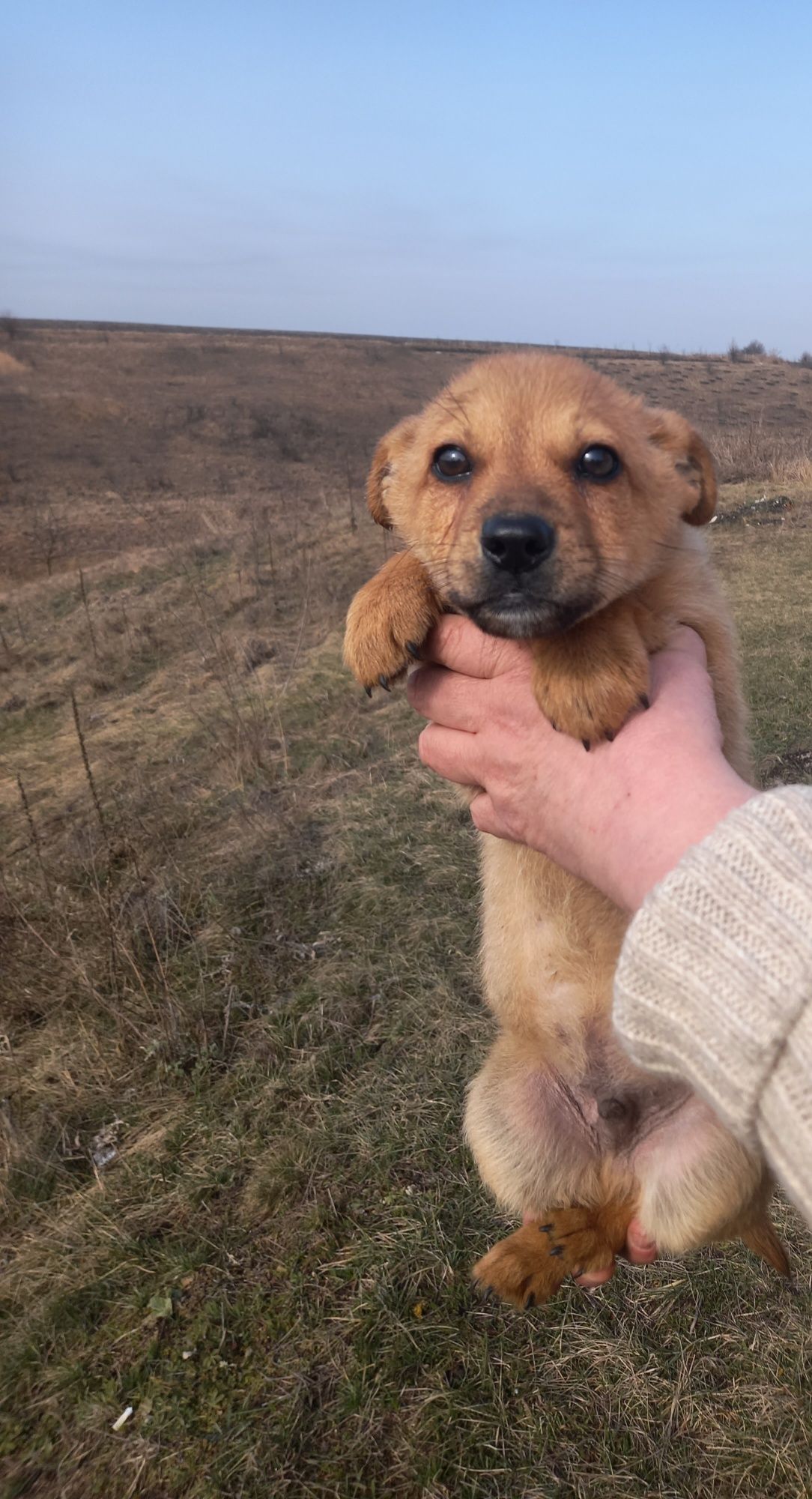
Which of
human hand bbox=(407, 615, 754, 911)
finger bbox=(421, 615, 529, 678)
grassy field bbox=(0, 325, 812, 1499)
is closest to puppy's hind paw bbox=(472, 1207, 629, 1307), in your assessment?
grassy field bbox=(0, 325, 812, 1499)

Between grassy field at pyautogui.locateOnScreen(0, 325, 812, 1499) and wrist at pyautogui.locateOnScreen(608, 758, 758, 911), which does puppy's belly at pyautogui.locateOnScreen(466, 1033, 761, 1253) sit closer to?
grassy field at pyautogui.locateOnScreen(0, 325, 812, 1499)

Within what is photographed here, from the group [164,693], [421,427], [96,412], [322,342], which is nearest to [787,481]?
[164,693]

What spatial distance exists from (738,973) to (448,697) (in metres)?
1.37

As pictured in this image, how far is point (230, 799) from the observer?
23.1 ft

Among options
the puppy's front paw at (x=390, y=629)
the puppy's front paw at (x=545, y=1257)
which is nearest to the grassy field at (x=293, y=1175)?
the puppy's front paw at (x=545, y=1257)

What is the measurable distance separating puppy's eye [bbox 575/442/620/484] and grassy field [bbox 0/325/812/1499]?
0.94 m

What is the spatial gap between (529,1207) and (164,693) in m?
8.63

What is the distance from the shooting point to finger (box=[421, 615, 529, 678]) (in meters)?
2.29

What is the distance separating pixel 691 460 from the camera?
2.74m

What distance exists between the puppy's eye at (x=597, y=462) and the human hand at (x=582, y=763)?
0.50 m

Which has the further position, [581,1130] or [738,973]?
[581,1130]

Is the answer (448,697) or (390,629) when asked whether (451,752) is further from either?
(390,629)

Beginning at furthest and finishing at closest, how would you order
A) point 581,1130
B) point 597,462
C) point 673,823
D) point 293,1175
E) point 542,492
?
point 293,1175 → point 581,1130 → point 597,462 → point 542,492 → point 673,823

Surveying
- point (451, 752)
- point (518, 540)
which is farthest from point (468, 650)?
point (518, 540)
